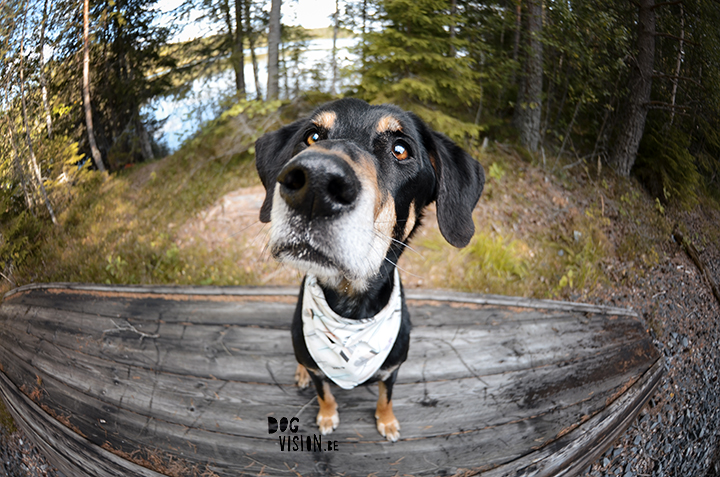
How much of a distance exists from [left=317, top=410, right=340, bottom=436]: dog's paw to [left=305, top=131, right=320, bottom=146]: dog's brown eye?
73.4 inches

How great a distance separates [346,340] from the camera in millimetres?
1761

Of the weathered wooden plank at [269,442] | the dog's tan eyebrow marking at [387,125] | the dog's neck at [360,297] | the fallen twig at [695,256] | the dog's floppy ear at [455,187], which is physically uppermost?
the dog's tan eyebrow marking at [387,125]

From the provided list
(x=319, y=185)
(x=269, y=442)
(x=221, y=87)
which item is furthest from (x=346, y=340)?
(x=221, y=87)

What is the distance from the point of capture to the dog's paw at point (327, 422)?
1917 millimetres

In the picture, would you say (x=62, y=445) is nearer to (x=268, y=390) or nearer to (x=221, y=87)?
(x=268, y=390)

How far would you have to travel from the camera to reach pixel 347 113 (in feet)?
5.70

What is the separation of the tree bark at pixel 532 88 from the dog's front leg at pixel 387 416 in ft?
6.68

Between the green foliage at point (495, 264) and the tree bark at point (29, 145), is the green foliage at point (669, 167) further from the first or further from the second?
the tree bark at point (29, 145)

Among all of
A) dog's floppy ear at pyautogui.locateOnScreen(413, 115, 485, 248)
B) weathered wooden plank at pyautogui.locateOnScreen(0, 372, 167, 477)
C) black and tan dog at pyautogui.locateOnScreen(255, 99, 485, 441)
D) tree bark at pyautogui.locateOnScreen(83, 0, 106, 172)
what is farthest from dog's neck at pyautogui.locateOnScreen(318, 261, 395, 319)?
tree bark at pyautogui.locateOnScreen(83, 0, 106, 172)

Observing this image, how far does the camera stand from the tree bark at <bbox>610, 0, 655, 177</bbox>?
1.51 m

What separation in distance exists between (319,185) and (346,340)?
119cm

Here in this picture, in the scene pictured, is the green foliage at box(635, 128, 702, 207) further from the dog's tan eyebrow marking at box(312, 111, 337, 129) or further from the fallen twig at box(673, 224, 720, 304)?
the dog's tan eyebrow marking at box(312, 111, 337, 129)

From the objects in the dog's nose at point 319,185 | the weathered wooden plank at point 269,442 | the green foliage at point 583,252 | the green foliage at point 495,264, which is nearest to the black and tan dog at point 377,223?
the weathered wooden plank at point 269,442

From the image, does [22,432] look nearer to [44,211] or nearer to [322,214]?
[44,211]
